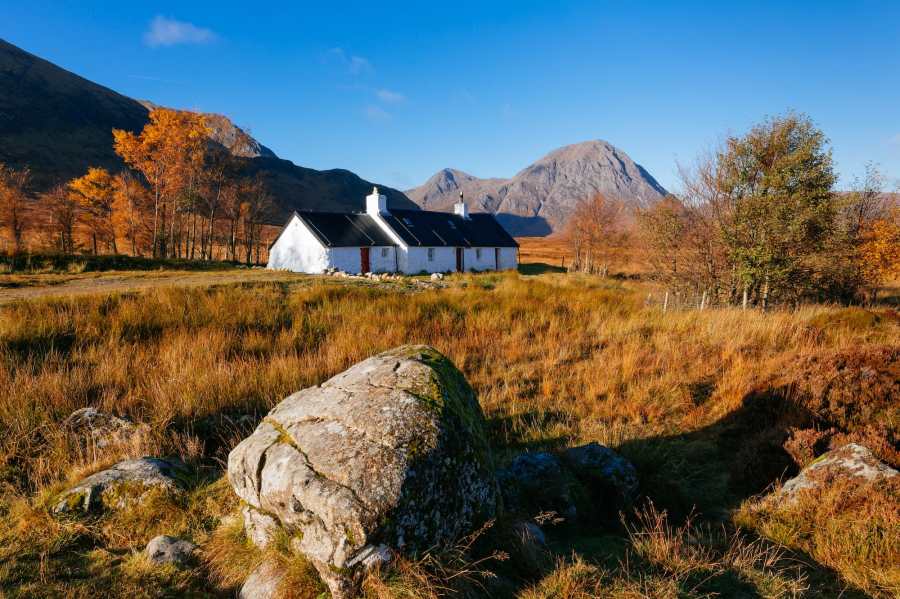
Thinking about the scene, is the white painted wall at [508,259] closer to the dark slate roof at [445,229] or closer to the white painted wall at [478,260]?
the dark slate roof at [445,229]

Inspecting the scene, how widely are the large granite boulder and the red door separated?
32.2 meters

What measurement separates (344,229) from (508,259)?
58.5 feet

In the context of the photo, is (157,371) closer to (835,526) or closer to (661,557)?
(661,557)

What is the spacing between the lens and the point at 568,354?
359 inches

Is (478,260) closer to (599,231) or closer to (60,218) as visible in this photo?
(599,231)

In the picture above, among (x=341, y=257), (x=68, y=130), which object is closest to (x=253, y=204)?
(x=341, y=257)

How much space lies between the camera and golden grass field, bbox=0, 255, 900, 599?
289cm

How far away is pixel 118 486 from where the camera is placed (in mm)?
3795

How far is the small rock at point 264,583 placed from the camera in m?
2.68

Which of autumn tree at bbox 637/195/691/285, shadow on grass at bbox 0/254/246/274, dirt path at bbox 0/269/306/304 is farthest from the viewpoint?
shadow on grass at bbox 0/254/246/274

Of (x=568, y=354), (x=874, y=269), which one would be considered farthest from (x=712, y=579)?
(x=874, y=269)

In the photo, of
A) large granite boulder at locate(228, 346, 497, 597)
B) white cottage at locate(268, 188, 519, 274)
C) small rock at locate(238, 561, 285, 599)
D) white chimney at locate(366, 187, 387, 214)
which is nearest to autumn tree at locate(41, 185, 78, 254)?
white cottage at locate(268, 188, 519, 274)

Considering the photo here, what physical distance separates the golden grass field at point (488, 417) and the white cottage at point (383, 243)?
833 inches

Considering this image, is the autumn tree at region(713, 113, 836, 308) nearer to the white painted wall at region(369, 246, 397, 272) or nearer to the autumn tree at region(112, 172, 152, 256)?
the white painted wall at region(369, 246, 397, 272)
